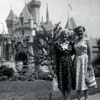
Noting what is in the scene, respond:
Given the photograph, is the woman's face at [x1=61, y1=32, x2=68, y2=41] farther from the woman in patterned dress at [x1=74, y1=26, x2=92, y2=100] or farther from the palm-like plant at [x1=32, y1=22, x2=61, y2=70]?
the palm-like plant at [x1=32, y1=22, x2=61, y2=70]

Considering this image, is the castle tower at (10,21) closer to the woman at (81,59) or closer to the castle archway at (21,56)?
the castle archway at (21,56)

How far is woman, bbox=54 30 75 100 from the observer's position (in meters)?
7.22

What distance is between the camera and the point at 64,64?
722 cm

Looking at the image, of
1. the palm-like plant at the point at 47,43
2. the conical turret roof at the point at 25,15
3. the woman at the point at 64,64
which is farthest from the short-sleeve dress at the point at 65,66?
the conical turret roof at the point at 25,15

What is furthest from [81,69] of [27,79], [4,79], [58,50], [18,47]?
[18,47]

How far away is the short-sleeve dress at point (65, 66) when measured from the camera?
7227 mm

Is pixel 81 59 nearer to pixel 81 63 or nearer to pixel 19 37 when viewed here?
pixel 81 63

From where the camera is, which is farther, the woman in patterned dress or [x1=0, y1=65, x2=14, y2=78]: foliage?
[x1=0, y1=65, x2=14, y2=78]: foliage

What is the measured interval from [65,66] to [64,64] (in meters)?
0.05

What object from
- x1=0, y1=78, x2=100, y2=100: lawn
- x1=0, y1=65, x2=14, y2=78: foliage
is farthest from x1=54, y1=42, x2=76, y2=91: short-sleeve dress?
x1=0, y1=65, x2=14, y2=78: foliage

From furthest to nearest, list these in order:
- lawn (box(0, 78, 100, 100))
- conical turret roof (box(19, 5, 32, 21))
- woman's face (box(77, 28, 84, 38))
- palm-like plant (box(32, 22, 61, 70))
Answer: conical turret roof (box(19, 5, 32, 21)), palm-like plant (box(32, 22, 61, 70)), lawn (box(0, 78, 100, 100)), woman's face (box(77, 28, 84, 38))

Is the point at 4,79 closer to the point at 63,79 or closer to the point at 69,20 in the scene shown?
the point at 63,79

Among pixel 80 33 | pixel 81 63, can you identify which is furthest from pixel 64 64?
pixel 80 33

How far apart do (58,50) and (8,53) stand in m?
57.7
